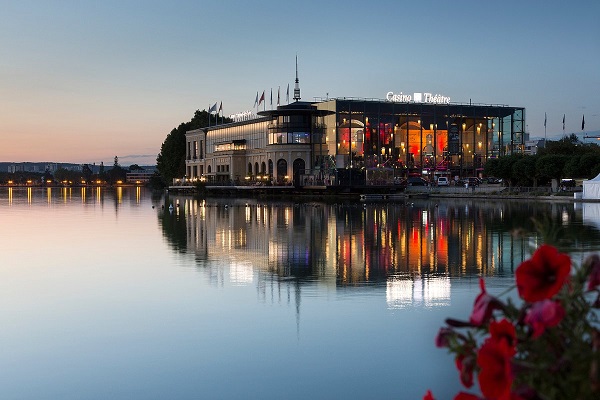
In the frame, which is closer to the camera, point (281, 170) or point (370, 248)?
point (370, 248)

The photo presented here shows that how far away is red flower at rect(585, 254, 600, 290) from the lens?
150 inches

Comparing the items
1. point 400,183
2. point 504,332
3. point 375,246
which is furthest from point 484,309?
point 400,183

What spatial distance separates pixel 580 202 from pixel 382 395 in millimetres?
77936

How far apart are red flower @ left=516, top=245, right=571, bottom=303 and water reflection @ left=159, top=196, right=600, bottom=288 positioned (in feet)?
45.6

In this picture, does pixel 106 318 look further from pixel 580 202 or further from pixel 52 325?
pixel 580 202

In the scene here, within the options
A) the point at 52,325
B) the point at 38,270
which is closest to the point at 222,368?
the point at 52,325

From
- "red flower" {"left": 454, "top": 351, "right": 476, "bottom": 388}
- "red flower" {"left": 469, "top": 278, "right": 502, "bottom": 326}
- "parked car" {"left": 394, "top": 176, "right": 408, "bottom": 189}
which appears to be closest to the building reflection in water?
"red flower" {"left": 454, "top": 351, "right": 476, "bottom": 388}

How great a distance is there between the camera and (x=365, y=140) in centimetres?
13912

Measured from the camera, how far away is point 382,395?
14.2 meters

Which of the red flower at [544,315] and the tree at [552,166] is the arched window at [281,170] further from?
the red flower at [544,315]

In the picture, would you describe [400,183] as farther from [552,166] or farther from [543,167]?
[552,166]

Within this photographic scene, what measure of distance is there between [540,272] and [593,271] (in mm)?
442

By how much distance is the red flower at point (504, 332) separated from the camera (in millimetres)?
3498

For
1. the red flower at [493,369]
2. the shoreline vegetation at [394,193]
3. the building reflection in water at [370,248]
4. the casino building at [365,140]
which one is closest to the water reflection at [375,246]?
the building reflection in water at [370,248]
